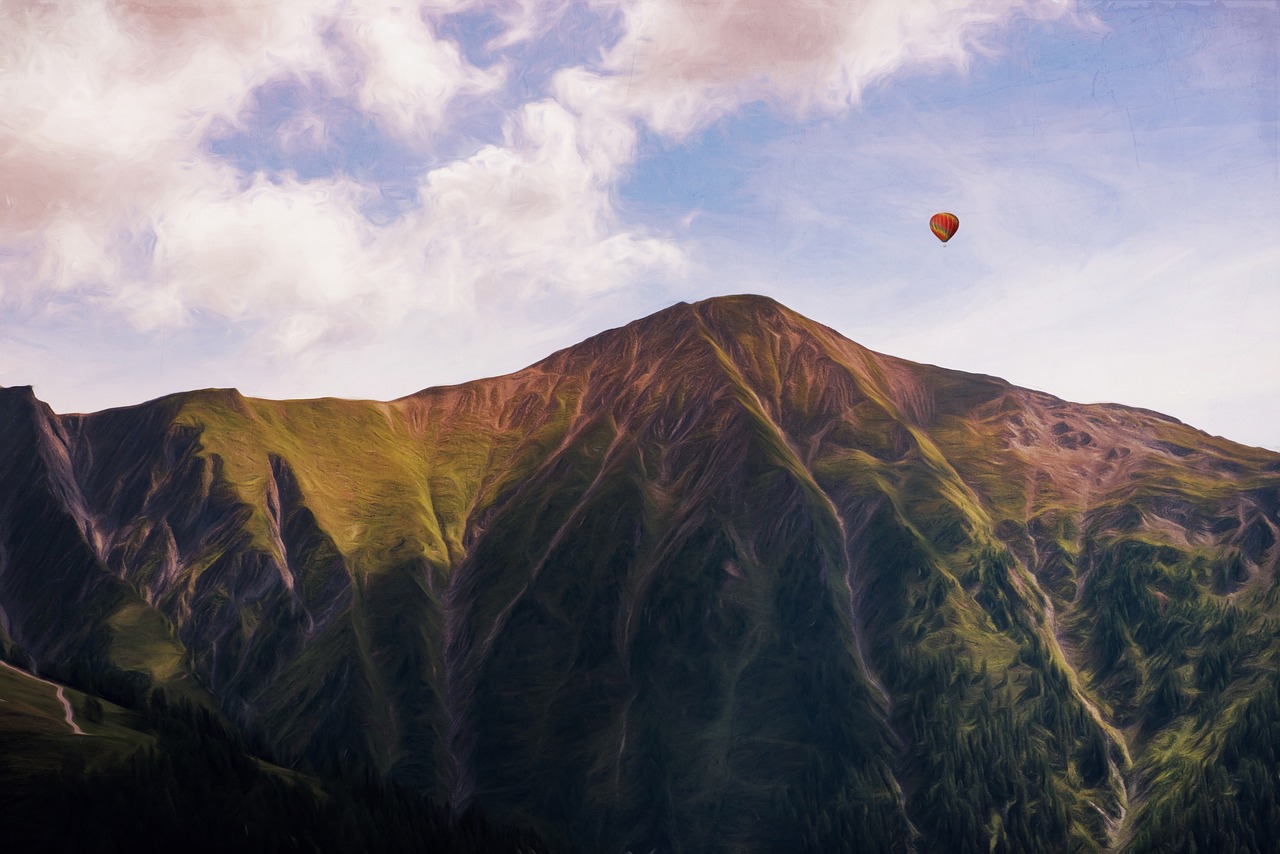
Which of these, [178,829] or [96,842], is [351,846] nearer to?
[178,829]

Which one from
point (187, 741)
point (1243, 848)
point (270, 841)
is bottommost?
point (1243, 848)

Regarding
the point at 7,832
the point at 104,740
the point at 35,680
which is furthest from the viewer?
the point at 35,680

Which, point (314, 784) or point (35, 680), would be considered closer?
point (314, 784)

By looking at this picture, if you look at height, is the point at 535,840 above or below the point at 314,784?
below

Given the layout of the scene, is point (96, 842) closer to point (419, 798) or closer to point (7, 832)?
point (7, 832)

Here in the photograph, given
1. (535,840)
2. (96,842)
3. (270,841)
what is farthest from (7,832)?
(535,840)

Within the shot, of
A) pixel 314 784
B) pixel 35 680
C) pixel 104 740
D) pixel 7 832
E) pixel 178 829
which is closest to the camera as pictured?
pixel 7 832

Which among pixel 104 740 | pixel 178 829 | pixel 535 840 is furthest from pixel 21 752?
pixel 535 840

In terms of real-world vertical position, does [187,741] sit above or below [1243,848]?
above

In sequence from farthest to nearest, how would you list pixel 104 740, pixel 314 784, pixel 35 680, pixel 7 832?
pixel 35 680, pixel 314 784, pixel 104 740, pixel 7 832
